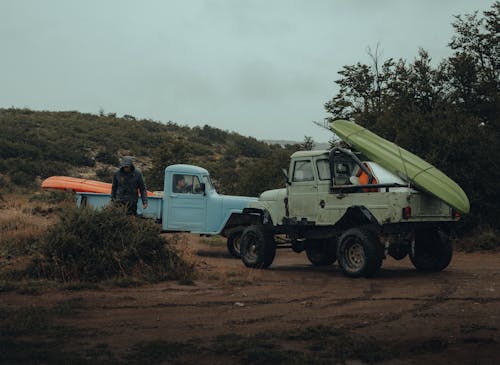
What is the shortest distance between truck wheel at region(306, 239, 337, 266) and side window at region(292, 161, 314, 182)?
1.71m

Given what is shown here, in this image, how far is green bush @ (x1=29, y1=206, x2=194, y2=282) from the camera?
36.6 feet

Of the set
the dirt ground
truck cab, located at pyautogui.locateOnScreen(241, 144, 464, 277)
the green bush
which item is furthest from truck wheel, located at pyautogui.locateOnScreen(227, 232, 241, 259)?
the green bush

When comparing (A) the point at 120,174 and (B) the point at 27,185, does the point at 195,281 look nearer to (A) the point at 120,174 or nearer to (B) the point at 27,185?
(A) the point at 120,174

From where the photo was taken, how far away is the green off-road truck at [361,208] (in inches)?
475

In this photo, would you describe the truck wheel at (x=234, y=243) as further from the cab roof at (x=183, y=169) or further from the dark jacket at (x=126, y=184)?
the dark jacket at (x=126, y=184)

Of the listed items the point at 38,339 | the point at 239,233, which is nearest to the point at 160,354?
the point at 38,339

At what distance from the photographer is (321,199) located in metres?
13.1

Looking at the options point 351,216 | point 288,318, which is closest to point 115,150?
point 351,216

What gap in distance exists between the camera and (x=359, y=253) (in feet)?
40.3

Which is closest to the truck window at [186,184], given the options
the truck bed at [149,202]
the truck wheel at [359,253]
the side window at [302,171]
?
the truck bed at [149,202]

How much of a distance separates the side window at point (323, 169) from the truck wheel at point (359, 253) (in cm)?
126

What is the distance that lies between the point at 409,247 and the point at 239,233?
17.9 feet

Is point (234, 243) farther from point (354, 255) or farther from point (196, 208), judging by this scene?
point (354, 255)

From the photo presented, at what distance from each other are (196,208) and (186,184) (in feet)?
2.26
